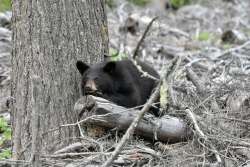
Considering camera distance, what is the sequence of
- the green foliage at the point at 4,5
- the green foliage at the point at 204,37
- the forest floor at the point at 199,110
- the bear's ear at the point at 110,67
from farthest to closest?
the green foliage at the point at 4,5 < the green foliage at the point at 204,37 < the bear's ear at the point at 110,67 < the forest floor at the point at 199,110

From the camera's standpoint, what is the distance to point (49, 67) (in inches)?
247

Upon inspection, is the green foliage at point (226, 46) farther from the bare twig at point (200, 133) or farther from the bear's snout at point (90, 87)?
the bare twig at point (200, 133)

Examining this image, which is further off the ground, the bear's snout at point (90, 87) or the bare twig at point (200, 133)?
the bear's snout at point (90, 87)

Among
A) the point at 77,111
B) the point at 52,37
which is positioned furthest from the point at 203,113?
the point at 52,37

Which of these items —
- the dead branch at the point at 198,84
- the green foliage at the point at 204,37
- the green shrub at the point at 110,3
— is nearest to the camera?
the dead branch at the point at 198,84

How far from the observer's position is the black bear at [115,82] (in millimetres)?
6586

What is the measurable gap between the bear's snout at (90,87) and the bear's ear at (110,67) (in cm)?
28

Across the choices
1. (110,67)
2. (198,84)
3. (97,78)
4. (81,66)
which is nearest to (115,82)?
(110,67)

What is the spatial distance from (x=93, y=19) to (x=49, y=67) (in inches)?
32.7

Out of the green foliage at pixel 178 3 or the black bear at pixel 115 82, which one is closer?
the black bear at pixel 115 82

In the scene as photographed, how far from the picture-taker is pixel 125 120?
6.02 m

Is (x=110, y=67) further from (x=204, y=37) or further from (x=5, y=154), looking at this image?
(x=204, y=37)

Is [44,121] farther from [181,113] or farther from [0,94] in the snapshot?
[0,94]

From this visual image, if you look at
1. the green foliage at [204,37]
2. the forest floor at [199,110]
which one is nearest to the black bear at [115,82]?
the forest floor at [199,110]
